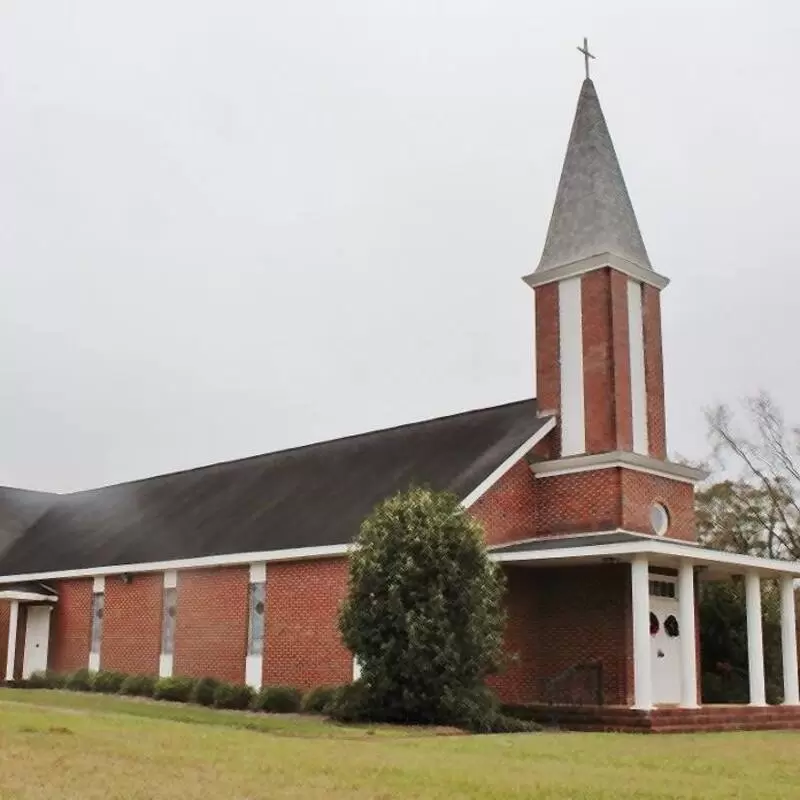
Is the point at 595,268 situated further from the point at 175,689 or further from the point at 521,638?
the point at 175,689

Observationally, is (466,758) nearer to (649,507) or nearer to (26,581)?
(649,507)

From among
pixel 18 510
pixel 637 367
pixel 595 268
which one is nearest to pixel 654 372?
pixel 637 367

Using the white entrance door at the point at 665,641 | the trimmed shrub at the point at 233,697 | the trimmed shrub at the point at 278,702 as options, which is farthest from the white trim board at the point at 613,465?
the trimmed shrub at the point at 233,697

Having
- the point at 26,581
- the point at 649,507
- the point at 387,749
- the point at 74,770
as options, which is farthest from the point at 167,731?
the point at 26,581

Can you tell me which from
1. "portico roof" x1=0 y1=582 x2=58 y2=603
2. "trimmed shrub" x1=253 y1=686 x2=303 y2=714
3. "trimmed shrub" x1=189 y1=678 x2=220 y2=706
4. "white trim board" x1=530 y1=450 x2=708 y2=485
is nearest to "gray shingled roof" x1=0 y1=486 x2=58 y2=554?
"portico roof" x1=0 y1=582 x2=58 y2=603

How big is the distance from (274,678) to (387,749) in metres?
10.5

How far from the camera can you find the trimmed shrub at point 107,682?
26.0 metres

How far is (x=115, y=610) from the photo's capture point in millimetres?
28766

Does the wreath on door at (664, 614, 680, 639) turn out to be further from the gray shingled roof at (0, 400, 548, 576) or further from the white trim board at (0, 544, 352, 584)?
the white trim board at (0, 544, 352, 584)

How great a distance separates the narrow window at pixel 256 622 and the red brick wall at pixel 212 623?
140 mm

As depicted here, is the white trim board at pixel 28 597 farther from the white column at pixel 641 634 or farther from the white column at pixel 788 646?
the white column at pixel 788 646

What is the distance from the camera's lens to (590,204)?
25734 millimetres

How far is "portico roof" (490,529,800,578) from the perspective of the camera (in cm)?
2022

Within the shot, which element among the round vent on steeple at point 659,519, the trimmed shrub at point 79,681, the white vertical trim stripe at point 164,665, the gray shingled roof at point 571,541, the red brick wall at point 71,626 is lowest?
the trimmed shrub at point 79,681
